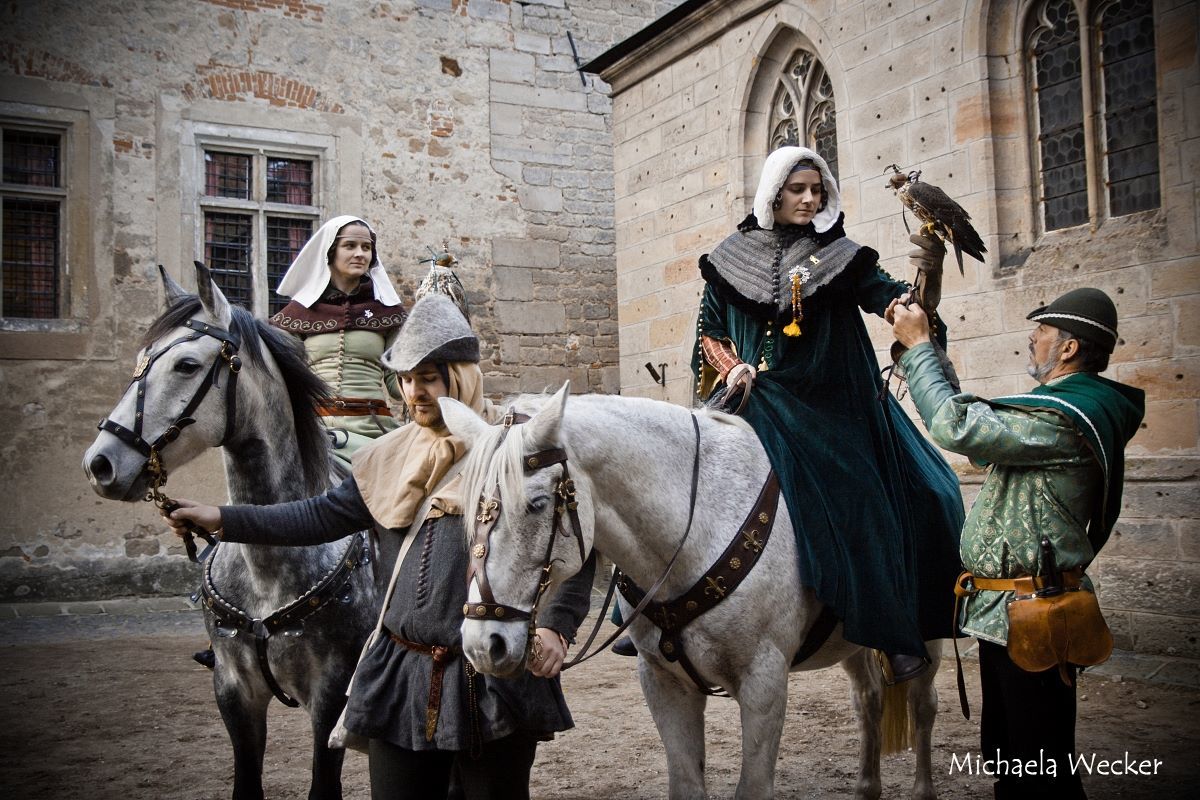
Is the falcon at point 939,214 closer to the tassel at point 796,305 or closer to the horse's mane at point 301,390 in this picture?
the tassel at point 796,305

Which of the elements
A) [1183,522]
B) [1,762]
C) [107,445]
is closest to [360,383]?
[107,445]

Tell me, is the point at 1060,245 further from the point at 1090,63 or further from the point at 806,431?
the point at 806,431

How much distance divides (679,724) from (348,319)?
96.5 inches

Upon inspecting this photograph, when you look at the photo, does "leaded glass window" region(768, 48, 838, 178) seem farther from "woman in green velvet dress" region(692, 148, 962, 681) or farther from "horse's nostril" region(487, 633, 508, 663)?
"horse's nostril" region(487, 633, 508, 663)

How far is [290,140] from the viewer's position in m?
11.5

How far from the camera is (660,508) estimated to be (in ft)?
9.29

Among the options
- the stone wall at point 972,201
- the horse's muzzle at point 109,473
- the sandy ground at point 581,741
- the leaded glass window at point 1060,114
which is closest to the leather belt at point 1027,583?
the sandy ground at point 581,741

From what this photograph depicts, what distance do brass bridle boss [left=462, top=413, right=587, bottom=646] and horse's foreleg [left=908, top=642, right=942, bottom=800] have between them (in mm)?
2246

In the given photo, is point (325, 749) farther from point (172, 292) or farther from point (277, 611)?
point (172, 292)

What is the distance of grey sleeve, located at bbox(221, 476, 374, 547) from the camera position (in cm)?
282

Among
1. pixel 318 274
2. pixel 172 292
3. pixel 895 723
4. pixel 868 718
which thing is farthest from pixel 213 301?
pixel 895 723

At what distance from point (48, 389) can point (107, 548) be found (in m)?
1.69

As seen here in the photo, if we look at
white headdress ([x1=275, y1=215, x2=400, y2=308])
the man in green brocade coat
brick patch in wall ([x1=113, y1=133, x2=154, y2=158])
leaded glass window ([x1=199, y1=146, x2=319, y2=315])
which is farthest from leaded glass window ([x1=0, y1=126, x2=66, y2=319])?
the man in green brocade coat

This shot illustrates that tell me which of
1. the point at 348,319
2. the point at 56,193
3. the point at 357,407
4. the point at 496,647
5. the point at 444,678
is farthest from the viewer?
the point at 56,193
